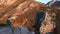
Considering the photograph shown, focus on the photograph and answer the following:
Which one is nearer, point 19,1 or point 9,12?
point 9,12

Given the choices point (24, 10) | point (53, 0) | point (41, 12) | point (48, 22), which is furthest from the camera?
point (53, 0)

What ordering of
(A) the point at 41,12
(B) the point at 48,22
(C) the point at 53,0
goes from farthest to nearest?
(C) the point at 53,0
(A) the point at 41,12
(B) the point at 48,22

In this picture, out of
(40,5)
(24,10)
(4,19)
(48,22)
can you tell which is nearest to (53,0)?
(40,5)

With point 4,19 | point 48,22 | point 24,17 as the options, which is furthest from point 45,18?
point 4,19

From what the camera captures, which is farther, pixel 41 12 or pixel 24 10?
pixel 24 10

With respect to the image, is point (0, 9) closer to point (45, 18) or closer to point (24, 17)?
point (24, 17)

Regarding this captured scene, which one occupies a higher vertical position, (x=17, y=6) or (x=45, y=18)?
(x=17, y=6)

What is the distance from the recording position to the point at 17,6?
6.68 meters

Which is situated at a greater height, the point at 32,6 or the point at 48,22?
the point at 32,6

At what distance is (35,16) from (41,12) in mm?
263

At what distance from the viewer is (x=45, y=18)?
579 cm

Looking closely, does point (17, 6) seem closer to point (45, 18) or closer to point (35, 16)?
point (35, 16)

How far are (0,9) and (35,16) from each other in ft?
4.32

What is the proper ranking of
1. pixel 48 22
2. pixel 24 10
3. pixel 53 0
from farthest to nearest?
1. pixel 53 0
2. pixel 24 10
3. pixel 48 22
